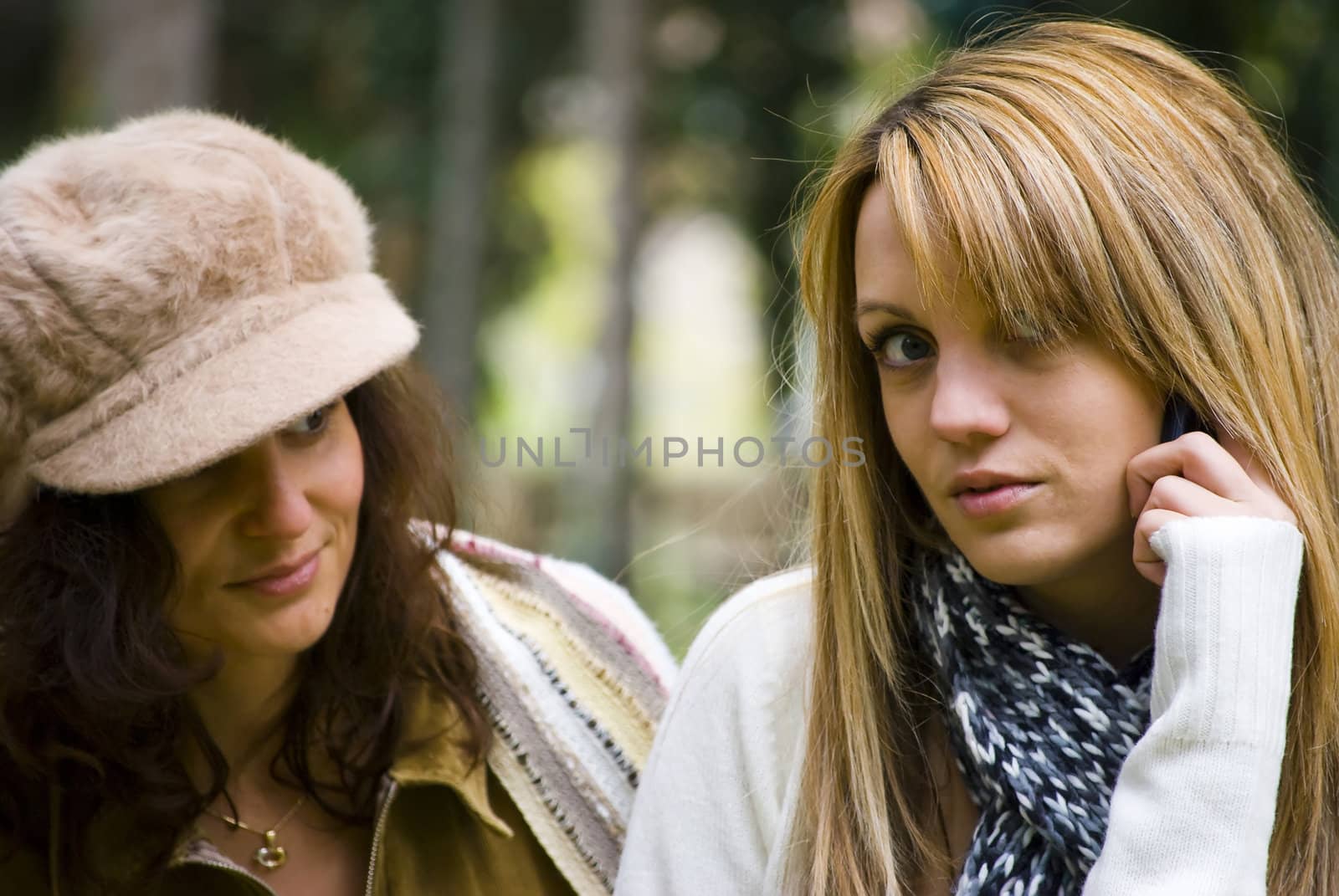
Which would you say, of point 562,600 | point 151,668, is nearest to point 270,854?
point 151,668

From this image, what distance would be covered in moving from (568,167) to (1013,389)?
10.1 meters

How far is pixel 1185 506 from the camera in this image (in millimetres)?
1685

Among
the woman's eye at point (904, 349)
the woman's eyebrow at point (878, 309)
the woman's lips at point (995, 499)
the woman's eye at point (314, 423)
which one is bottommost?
the woman's lips at point (995, 499)

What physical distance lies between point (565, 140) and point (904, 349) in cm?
765

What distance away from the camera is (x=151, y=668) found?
1.95 meters

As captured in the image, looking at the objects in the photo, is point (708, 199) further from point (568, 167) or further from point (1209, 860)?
point (1209, 860)

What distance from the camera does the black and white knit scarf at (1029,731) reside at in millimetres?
1732

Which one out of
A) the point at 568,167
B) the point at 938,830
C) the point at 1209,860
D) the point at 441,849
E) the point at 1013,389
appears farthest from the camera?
the point at 568,167

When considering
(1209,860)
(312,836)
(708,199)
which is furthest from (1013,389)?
(708,199)

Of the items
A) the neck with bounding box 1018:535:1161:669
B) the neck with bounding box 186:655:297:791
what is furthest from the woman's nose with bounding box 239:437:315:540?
the neck with bounding box 1018:535:1161:669

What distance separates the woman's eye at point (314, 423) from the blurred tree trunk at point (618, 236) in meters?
3.86

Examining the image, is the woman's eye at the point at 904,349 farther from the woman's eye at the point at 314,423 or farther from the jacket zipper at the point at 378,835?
the jacket zipper at the point at 378,835

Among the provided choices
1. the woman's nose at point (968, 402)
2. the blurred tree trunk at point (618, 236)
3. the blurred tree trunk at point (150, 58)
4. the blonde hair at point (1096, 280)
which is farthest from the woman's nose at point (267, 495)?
the blurred tree trunk at point (150, 58)

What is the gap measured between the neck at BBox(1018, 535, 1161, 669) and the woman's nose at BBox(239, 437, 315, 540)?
1039mm
